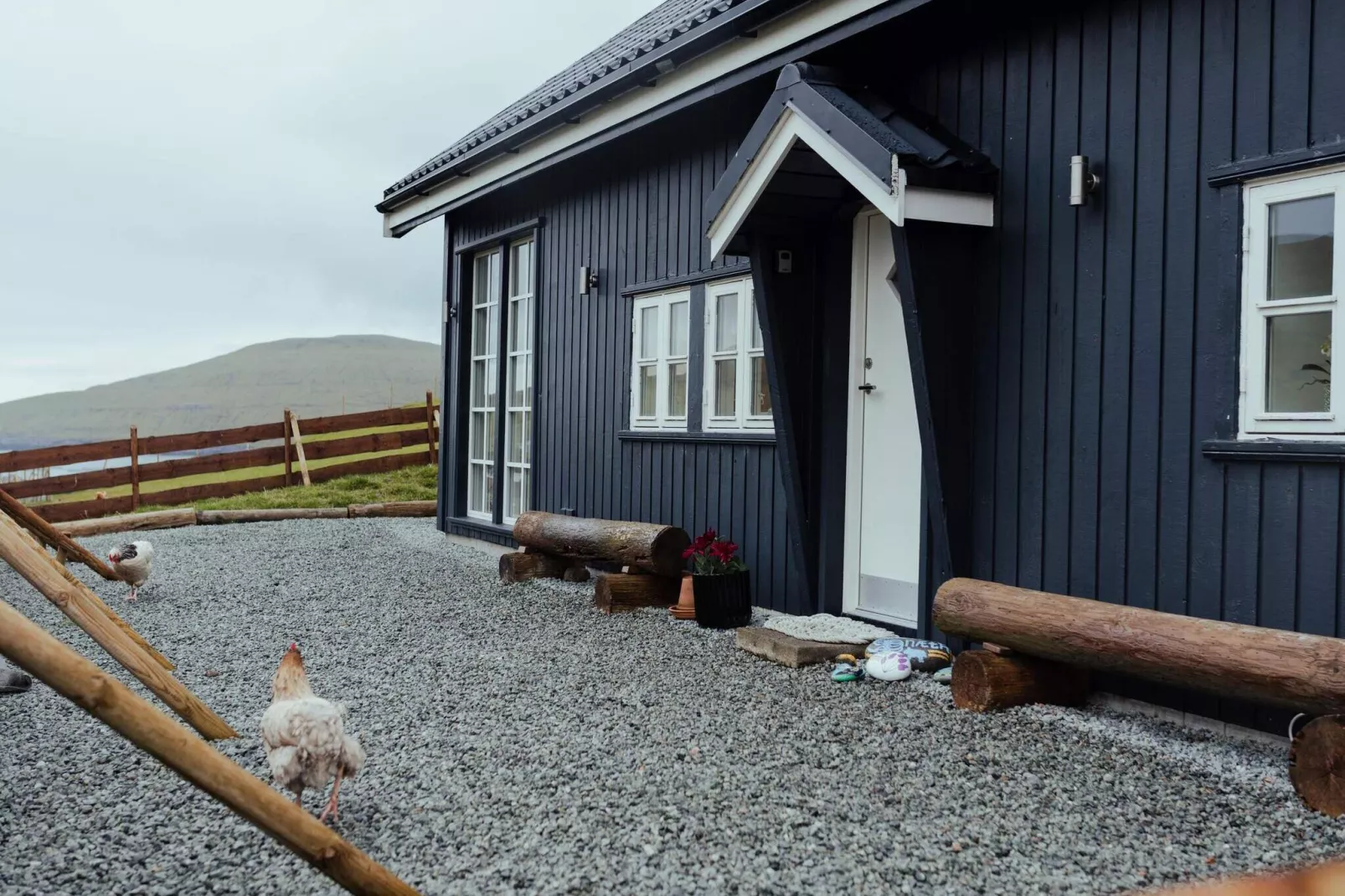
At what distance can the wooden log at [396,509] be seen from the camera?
14141 mm

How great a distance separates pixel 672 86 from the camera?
669 cm

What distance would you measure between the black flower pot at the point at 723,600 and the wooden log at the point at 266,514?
8.88 meters

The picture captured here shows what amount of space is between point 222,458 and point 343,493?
2.08m

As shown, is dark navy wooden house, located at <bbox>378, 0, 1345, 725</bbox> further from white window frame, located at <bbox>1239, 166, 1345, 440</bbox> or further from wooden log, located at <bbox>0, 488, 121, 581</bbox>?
wooden log, located at <bbox>0, 488, 121, 581</bbox>

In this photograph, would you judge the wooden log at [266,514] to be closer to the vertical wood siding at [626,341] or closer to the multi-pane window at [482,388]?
the multi-pane window at [482,388]

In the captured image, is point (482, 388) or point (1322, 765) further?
point (482, 388)

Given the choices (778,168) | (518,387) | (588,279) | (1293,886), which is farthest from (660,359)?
(1293,886)

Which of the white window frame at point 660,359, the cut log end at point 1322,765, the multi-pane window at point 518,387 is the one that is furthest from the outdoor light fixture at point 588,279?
the cut log end at point 1322,765

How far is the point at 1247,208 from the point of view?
159 inches

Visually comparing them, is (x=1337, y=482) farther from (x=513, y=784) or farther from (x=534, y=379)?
(x=534, y=379)

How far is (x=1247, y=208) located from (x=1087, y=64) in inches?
41.5

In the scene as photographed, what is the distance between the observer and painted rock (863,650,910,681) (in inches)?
197

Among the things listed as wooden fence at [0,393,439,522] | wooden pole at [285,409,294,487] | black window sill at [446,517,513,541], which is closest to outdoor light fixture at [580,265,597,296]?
black window sill at [446,517,513,541]

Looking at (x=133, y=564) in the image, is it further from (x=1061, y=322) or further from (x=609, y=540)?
(x=1061, y=322)
